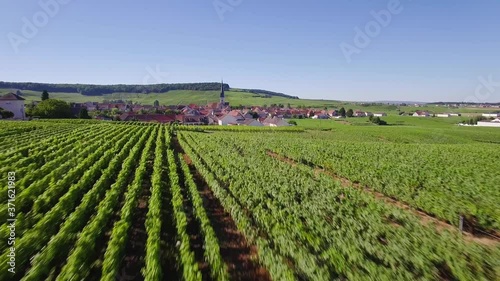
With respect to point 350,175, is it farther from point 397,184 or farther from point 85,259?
point 85,259

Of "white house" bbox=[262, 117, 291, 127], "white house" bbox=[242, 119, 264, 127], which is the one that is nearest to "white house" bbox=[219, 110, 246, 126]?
"white house" bbox=[242, 119, 264, 127]

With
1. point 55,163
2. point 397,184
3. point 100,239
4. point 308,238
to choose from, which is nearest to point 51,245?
point 100,239

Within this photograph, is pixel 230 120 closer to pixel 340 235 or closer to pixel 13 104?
pixel 13 104

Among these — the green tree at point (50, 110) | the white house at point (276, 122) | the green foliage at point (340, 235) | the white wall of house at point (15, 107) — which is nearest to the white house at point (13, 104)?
the white wall of house at point (15, 107)

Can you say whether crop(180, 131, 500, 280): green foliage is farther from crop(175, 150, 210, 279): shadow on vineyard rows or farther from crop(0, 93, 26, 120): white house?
crop(0, 93, 26, 120): white house

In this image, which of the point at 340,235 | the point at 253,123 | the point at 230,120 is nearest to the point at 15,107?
the point at 230,120
